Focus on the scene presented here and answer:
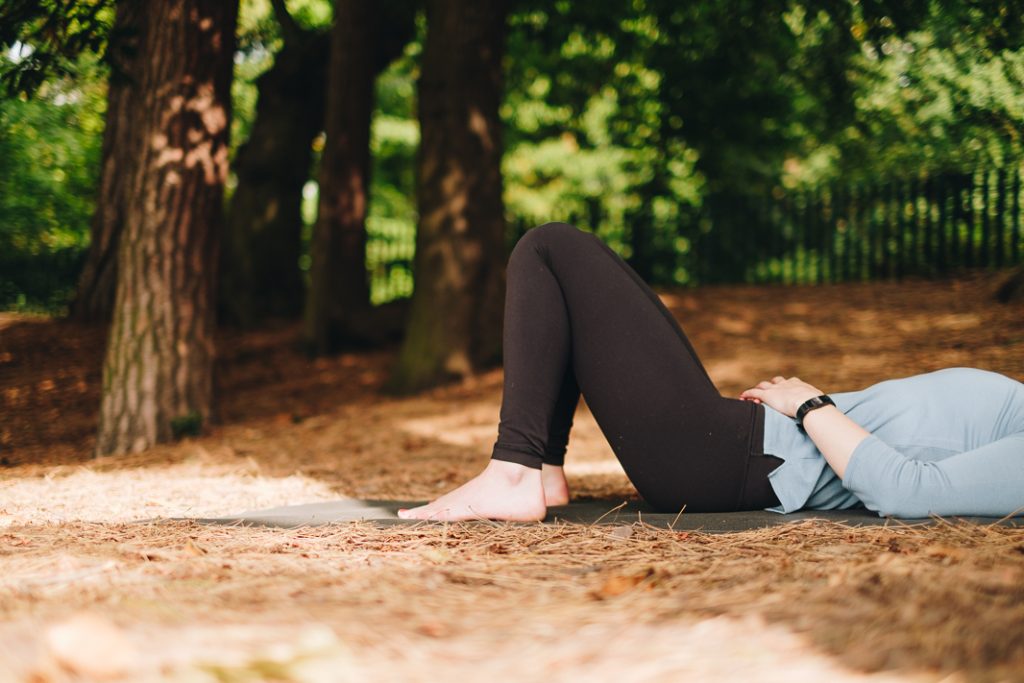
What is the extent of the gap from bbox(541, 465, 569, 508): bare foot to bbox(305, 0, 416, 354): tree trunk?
19.6ft

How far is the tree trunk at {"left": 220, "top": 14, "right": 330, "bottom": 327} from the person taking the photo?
9734 mm

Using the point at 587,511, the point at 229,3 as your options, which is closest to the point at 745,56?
the point at 229,3

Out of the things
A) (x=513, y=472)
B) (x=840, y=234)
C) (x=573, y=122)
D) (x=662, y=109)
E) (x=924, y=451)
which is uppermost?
(x=573, y=122)

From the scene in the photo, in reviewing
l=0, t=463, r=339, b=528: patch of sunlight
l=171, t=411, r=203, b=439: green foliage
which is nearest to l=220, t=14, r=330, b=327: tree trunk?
l=171, t=411, r=203, b=439: green foliage

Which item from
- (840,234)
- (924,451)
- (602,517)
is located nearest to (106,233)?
(602,517)

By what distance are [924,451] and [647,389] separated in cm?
83

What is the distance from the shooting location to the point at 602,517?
8.64 ft

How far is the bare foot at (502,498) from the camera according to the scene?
255 centimetres

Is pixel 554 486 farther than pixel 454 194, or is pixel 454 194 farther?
pixel 454 194

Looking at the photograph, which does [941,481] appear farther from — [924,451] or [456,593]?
[456,593]

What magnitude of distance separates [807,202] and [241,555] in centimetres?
1076

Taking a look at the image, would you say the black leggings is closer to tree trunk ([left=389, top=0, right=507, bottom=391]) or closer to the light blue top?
the light blue top

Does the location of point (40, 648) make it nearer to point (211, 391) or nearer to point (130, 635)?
point (130, 635)

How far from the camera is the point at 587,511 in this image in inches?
111
